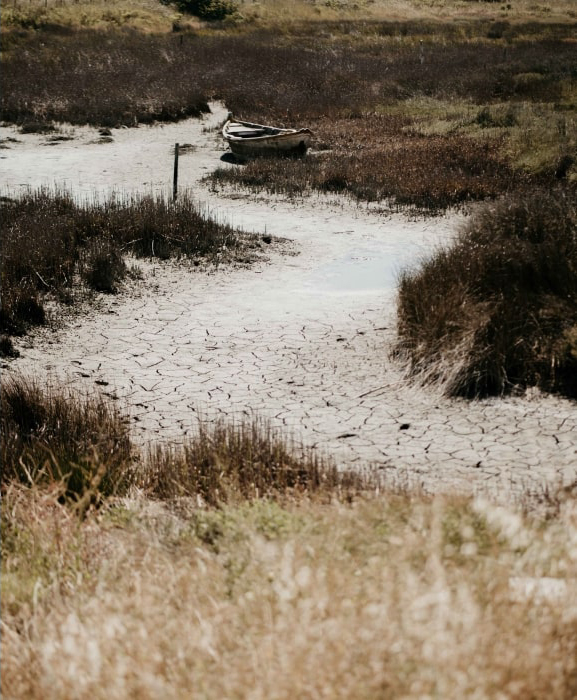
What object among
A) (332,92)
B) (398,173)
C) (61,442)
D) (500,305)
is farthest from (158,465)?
(332,92)

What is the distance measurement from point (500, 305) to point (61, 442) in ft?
12.7

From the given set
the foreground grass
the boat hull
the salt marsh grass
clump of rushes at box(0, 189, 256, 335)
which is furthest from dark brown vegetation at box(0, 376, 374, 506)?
the boat hull

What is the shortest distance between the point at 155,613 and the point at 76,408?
3750mm

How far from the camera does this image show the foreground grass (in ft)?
8.11

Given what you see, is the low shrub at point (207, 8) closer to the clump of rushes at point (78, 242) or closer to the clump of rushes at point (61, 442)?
the clump of rushes at point (78, 242)

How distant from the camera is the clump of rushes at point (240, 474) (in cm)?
475

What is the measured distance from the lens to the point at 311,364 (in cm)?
790

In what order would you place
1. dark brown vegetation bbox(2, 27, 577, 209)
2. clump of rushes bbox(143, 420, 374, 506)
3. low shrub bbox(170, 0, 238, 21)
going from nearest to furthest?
clump of rushes bbox(143, 420, 374, 506) → dark brown vegetation bbox(2, 27, 577, 209) → low shrub bbox(170, 0, 238, 21)

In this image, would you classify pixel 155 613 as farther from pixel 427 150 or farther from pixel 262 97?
pixel 262 97

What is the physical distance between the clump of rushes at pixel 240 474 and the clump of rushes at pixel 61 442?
0.27 meters

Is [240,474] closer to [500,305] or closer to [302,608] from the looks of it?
[302,608]

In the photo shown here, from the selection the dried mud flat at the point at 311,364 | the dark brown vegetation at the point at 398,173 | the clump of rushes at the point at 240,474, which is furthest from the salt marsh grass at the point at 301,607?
the dark brown vegetation at the point at 398,173

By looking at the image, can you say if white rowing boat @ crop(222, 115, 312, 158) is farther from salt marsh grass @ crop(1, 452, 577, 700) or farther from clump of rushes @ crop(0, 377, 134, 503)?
salt marsh grass @ crop(1, 452, 577, 700)

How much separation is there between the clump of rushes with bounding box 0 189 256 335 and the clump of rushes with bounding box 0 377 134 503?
2.64m
